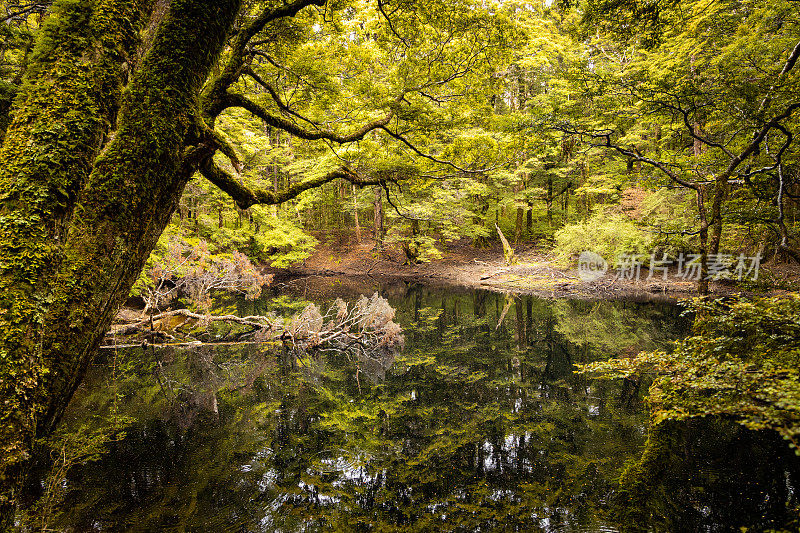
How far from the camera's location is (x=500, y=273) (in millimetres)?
17891

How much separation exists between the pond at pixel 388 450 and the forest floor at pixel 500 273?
22.0 ft

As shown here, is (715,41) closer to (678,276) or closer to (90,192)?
(678,276)

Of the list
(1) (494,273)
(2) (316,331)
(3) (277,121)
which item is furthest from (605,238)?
(3) (277,121)

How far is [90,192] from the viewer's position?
1.62m

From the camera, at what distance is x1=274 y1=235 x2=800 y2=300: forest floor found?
13344mm

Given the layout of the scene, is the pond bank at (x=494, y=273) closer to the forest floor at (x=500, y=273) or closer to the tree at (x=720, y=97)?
the forest floor at (x=500, y=273)

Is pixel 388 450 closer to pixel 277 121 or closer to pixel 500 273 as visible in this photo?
pixel 277 121

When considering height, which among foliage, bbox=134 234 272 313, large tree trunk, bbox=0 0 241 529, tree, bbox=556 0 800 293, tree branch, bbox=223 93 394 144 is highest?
tree, bbox=556 0 800 293

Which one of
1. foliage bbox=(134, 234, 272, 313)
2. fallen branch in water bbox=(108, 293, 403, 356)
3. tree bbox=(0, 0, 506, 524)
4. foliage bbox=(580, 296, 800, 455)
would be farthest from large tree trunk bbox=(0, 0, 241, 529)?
foliage bbox=(134, 234, 272, 313)

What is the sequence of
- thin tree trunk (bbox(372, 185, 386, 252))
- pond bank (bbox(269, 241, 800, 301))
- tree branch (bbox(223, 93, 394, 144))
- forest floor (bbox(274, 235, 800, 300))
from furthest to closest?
thin tree trunk (bbox(372, 185, 386, 252)) < pond bank (bbox(269, 241, 800, 301)) < forest floor (bbox(274, 235, 800, 300)) < tree branch (bbox(223, 93, 394, 144))

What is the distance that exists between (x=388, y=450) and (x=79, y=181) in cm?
450

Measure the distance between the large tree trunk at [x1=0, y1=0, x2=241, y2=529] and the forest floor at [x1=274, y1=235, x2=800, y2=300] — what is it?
1419 centimetres

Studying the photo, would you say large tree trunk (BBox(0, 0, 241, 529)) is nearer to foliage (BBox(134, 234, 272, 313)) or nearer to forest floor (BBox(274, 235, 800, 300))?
foliage (BBox(134, 234, 272, 313))

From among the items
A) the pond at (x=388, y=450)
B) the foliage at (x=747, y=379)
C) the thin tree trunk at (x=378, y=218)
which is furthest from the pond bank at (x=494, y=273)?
the foliage at (x=747, y=379)
